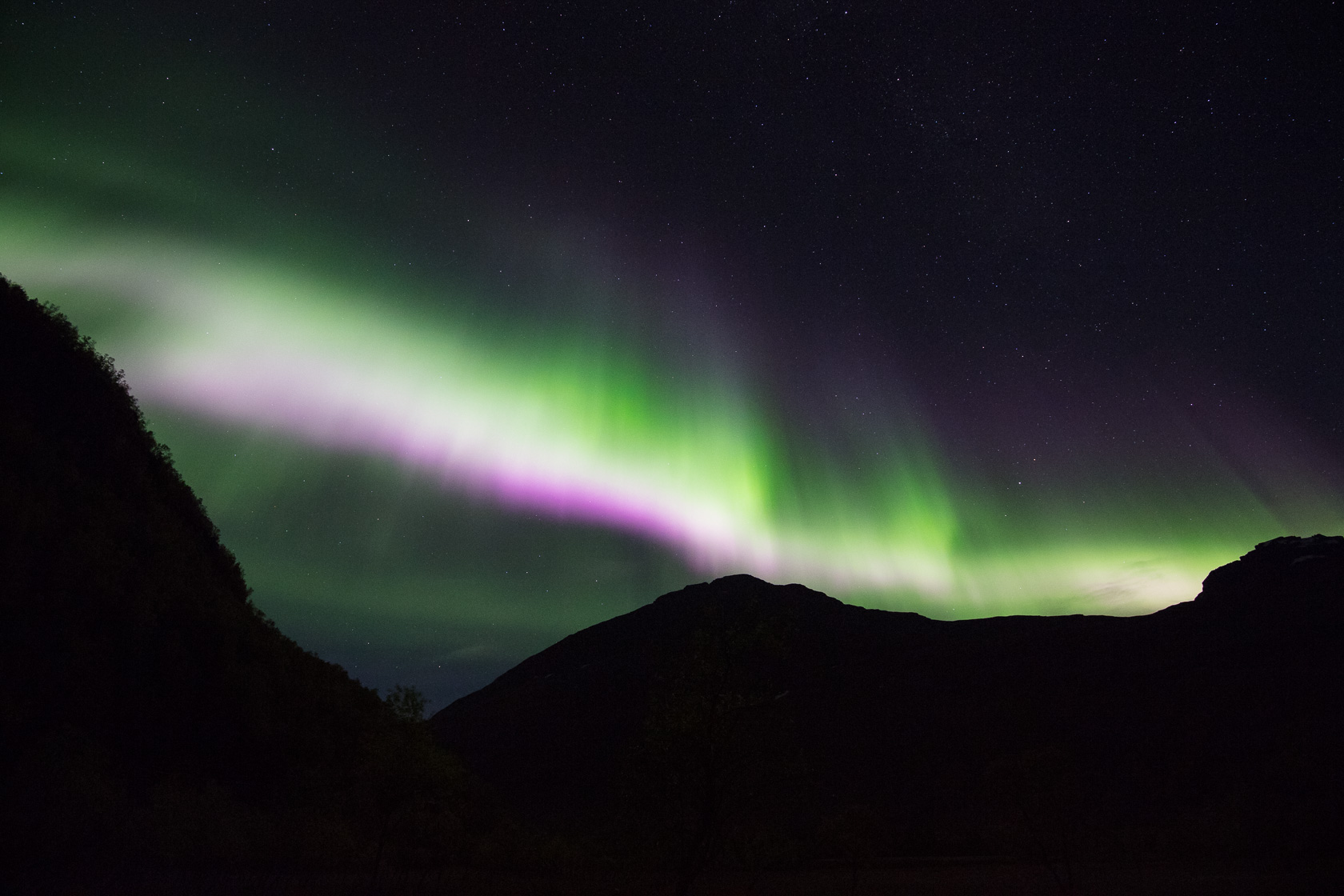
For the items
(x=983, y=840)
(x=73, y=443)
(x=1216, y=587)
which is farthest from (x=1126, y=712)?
(x=73, y=443)

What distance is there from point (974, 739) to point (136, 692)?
122298 mm

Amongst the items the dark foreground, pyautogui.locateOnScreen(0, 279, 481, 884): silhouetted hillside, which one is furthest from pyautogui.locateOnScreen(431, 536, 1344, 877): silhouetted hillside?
pyautogui.locateOnScreen(0, 279, 481, 884): silhouetted hillside

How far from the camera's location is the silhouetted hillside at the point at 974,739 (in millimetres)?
31250

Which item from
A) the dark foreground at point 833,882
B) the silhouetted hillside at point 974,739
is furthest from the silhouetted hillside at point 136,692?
the silhouetted hillside at point 974,739

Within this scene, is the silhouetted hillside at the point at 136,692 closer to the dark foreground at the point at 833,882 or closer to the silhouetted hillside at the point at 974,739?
the dark foreground at the point at 833,882

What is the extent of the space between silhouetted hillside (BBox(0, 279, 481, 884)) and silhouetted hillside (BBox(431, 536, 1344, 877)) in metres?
22.1

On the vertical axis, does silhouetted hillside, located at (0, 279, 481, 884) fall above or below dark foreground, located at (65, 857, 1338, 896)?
above

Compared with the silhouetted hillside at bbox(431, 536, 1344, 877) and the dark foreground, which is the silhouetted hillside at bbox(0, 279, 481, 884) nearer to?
the dark foreground

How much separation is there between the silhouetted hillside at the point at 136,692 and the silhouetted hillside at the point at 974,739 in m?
22.1

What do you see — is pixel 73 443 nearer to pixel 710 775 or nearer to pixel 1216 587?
pixel 710 775

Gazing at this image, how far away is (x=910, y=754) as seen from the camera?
13700cm

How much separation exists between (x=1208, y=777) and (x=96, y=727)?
12345 centimetres

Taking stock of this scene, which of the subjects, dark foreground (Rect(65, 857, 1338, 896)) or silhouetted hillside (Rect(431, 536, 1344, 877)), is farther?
dark foreground (Rect(65, 857, 1338, 896))

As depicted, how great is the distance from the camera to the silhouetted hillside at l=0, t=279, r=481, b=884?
145 feet
